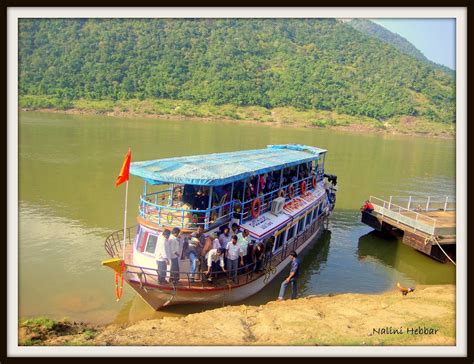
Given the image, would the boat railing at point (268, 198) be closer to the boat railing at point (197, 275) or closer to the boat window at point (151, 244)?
the boat railing at point (197, 275)

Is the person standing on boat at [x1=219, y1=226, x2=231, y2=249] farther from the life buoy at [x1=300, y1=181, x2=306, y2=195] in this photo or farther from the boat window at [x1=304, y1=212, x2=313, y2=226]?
the life buoy at [x1=300, y1=181, x2=306, y2=195]

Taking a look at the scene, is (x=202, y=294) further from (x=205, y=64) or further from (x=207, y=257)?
(x=205, y=64)

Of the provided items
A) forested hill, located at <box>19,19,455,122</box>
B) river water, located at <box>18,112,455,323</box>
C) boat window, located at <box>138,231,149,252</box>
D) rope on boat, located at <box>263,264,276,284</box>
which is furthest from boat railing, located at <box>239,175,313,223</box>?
forested hill, located at <box>19,19,455,122</box>

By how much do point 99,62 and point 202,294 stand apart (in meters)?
92.3

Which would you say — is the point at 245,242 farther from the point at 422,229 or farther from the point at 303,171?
the point at 422,229

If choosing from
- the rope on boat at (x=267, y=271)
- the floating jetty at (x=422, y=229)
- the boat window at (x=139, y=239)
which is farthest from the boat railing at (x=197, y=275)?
the floating jetty at (x=422, y=229)

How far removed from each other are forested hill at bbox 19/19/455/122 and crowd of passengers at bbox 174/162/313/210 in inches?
2781

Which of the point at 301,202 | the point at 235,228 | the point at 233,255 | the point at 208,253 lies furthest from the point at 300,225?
the point at 208,253

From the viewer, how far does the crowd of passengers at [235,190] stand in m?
11.4

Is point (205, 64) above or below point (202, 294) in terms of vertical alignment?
above

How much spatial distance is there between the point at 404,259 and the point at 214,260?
10.4 m

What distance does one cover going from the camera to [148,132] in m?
54.0

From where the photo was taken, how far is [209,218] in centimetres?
1109

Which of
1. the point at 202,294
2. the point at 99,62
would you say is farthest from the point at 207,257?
the point at 99,62
